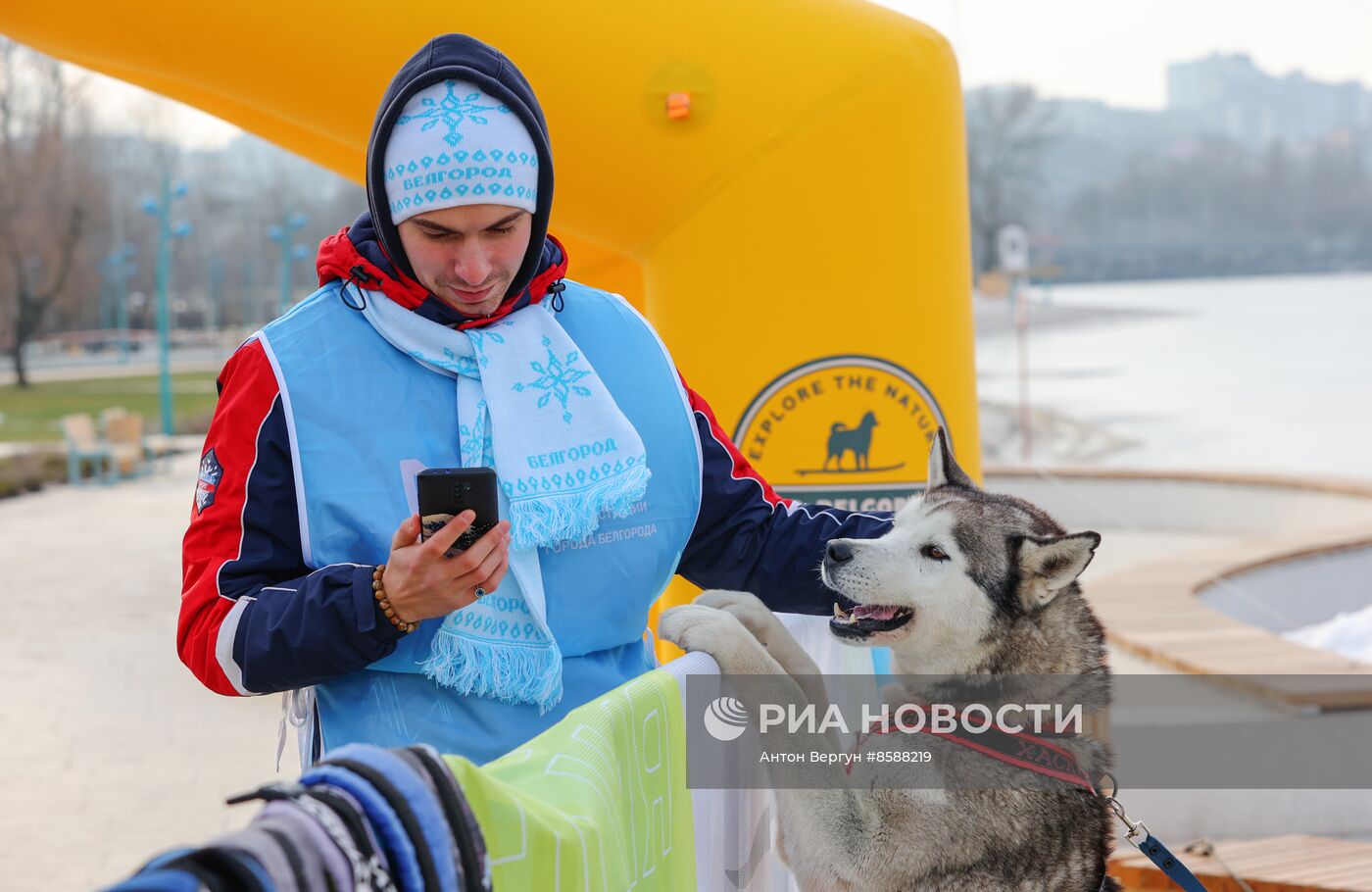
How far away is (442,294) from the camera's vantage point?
6.36ft

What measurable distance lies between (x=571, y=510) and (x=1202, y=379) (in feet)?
125

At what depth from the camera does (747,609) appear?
2.21 metres

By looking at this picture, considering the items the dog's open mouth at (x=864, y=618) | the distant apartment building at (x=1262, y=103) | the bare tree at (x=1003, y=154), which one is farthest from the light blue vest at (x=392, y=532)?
the distant apartment building at (x=1262, y=103)

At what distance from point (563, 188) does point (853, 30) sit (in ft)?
3.04

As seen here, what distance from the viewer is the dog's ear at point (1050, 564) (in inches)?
84.4

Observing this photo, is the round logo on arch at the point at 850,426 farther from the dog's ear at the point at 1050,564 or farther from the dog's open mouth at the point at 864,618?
the dog's ear at the point at 1050,564

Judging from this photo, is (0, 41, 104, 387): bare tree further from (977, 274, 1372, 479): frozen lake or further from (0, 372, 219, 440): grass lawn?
(977, 274, 1372, 479): frozen lake

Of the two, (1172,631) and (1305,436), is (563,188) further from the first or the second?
(1305,436)

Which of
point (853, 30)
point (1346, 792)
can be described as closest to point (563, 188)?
point (853, 30)

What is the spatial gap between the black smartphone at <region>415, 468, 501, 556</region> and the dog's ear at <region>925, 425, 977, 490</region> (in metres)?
1.30

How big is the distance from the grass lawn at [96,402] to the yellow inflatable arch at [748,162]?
74.4ft

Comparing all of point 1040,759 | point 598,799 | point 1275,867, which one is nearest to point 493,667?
point 598,799

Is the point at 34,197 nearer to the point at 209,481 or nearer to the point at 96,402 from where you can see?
the point at 96,402

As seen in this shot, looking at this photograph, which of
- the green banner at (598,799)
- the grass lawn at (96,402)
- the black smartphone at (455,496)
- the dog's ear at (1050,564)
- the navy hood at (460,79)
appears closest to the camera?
the green banner at (598,799)
